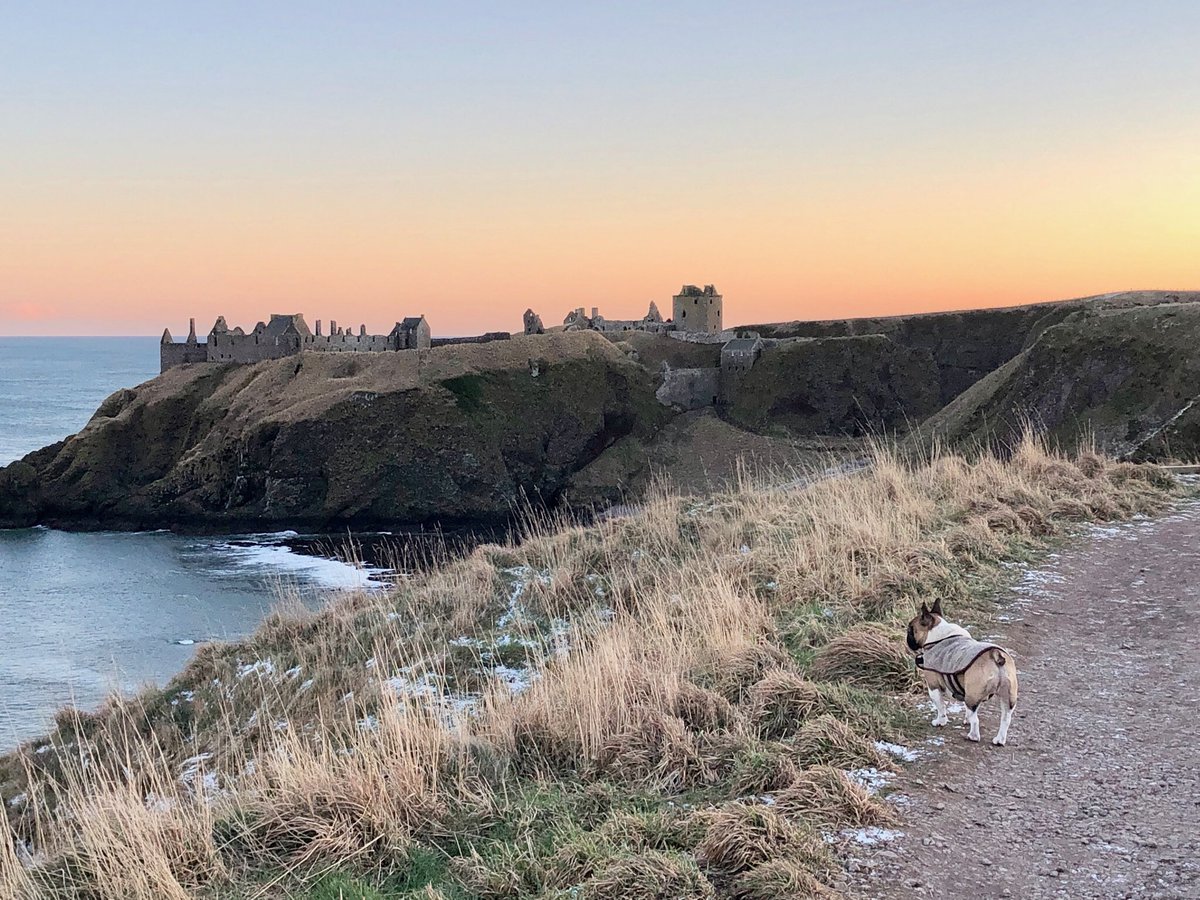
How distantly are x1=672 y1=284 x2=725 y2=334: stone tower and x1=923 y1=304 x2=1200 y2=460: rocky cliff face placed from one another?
51193 mm

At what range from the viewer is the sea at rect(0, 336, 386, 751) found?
989 inches

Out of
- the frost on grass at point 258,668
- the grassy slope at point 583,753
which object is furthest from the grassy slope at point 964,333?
the frost on grass at point 258,668

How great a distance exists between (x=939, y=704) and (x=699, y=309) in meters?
103

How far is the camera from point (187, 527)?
65438mm

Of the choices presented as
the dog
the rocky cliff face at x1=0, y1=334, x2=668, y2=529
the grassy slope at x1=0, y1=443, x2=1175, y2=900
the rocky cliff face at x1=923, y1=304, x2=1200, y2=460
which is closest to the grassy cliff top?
the rocky cliff face at x1=0, y1=334, x2=668, y2=529

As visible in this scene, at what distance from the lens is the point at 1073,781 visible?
5.55m

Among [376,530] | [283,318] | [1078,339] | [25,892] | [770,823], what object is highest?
[283,318]

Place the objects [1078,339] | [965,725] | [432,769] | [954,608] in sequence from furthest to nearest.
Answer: [1078,339] → [954,608] → [965,725] → [432,769]

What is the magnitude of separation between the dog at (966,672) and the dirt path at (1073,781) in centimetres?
20

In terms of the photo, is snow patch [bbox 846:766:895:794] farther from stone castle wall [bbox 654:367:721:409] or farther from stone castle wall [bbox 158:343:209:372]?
stone castle wall [bbox 158:343:209:372]

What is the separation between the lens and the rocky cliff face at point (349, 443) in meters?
66.8

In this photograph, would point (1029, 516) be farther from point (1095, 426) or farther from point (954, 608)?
point (1095, 426)

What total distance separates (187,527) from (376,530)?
1505cm

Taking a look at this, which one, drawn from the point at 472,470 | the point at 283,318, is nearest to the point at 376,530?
the point at 472,470
